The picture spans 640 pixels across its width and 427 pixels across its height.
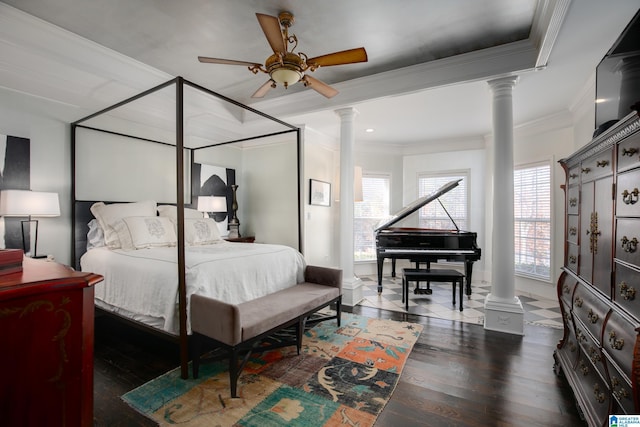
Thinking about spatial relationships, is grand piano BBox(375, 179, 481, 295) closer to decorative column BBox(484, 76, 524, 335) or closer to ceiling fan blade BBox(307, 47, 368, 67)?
decorative column BBox(484, 76, 524, 335)

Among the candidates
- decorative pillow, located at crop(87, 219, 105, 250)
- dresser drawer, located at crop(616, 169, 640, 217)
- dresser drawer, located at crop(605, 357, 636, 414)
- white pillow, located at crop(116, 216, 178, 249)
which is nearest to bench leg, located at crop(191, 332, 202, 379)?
white pillow, located at crop(116, 216, 178, 249)

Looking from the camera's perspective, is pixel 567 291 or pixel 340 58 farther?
pixel 340 58

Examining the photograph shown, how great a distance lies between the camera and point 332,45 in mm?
2871

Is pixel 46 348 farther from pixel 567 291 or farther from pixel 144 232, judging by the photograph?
pixel 567 291

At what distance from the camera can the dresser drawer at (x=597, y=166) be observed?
152 centimetres

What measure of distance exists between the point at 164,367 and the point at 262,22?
8.54ft

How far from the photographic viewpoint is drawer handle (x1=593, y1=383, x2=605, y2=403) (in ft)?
4.83

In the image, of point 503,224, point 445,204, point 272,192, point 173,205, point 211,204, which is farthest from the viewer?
point 445,204

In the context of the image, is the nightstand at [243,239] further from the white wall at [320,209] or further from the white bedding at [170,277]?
the white bedding at [170,277]

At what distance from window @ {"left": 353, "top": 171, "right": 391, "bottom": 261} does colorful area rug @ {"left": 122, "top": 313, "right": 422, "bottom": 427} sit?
126 inches

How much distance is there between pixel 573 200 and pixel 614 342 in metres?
1.06

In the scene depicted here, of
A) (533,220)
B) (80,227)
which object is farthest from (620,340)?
(80,227)

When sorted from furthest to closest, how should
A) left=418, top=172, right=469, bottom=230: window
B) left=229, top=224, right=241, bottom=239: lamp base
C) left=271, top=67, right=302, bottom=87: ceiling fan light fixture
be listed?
left=418, top=172, right=469, bottom=230: window < left=229, top=224, right=241, bottom=239: lamp base < left=271, top=67, right=302, bottom=87: ceiling fan light fixture

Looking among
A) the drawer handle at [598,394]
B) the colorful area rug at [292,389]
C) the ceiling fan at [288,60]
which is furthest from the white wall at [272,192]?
the drawer handle at [598,394]
